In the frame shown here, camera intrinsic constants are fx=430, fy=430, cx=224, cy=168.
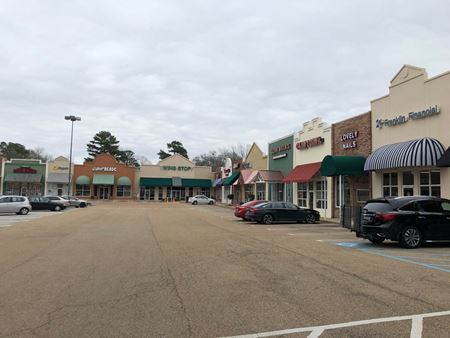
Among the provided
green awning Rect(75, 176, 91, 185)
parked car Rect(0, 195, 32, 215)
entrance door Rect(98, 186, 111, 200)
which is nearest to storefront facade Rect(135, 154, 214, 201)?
entrance door Rect(98, 186, 111, 200)

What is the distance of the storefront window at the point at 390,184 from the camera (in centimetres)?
2312

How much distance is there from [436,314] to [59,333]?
16.7 ft

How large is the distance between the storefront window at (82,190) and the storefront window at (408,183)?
6198 centimetres

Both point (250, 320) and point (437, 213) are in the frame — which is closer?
point (250, 320)

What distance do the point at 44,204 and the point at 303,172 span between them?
1003 inches

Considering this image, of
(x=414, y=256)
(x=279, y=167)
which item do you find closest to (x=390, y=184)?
(x=414, y=256)

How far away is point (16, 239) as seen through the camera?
16078 mm


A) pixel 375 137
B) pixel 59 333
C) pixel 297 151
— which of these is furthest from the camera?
pixel 297 151

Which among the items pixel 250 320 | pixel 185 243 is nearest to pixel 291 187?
pixel 185 243

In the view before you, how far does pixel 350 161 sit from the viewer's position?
2538cm

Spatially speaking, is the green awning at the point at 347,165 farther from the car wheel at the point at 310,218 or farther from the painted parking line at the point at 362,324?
the painted parking line at the point at 362,324

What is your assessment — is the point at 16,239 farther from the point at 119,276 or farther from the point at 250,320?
the point at 250,320

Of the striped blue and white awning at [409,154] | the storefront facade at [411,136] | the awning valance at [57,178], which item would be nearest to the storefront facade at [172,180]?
the awning valance at [57,178]

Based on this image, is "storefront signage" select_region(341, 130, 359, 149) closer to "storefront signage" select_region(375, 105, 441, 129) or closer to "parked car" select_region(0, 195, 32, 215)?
"storefront signage" select_region(375, 105, 441, 129)
